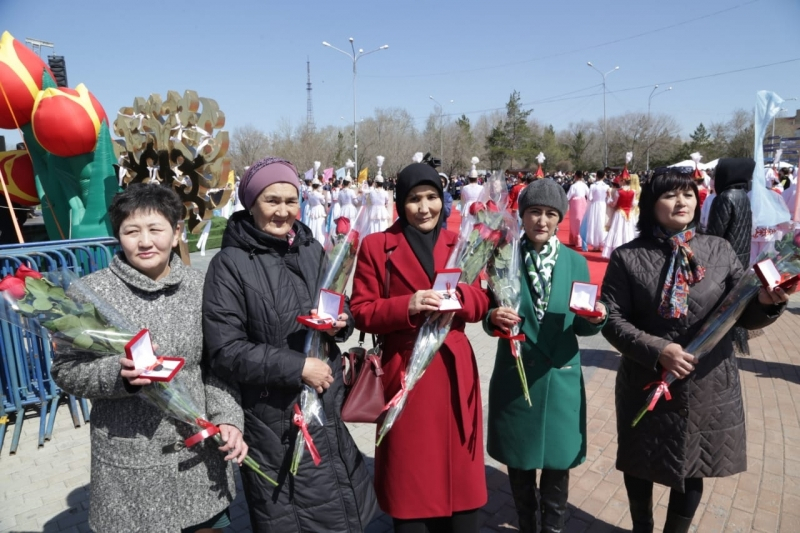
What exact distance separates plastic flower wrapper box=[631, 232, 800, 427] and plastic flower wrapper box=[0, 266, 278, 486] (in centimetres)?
206

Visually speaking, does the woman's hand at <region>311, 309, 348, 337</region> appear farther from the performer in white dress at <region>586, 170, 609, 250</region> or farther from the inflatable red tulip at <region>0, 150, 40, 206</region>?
the performer in white dress at <region>586, 170, 609, 250</region>

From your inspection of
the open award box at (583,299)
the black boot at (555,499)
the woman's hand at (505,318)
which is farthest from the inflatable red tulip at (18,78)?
the black boot at (555,499)

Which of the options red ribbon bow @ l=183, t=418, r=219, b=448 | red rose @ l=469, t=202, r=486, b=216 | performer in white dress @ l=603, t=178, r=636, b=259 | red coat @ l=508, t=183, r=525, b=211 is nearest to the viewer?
red ribbon bow @ l=183, t=418, r=219, b=448

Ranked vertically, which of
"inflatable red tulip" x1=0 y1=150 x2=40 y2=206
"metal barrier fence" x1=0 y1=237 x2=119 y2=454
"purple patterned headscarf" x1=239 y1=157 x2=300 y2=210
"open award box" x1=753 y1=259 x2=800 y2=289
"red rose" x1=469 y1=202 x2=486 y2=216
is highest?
"inflatable red tulip" x1=0 y1=150 x2=40 y2=206

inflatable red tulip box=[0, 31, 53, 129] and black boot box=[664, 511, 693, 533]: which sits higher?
inflatable red tulip box=[0, 31, 53, 129]

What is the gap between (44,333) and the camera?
2000 millimetres

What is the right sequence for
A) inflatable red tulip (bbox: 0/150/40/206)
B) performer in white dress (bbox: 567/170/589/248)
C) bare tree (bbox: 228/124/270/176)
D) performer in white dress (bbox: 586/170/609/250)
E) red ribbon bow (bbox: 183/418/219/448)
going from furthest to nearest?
bare tree (bbox: 228/124/270/176) < performer in white dress (bbox: 567/170/589/248) < performer in white dress (bbox: 586/170/609/250) < inflatable red tulip (bbox: 0/150/40/206) < red ribbon bow (bbox: 183/418/219/448)

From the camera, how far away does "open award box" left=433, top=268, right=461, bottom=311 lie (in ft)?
7.23

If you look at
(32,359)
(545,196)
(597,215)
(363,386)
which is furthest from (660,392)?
(597,215)

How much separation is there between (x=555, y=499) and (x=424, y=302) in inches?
54.8

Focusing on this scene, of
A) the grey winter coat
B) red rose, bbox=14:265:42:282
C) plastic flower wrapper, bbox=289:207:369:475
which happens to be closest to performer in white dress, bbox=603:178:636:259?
plastic flower wrapper, bbox=289:207:369:475

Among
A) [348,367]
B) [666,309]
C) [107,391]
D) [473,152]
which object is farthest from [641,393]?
[473,152]

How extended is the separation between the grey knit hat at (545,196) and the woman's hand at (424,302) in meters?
0.83

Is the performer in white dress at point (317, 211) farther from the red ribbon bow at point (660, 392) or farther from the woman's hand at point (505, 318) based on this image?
the red ribbon bow at point (660, 392)
